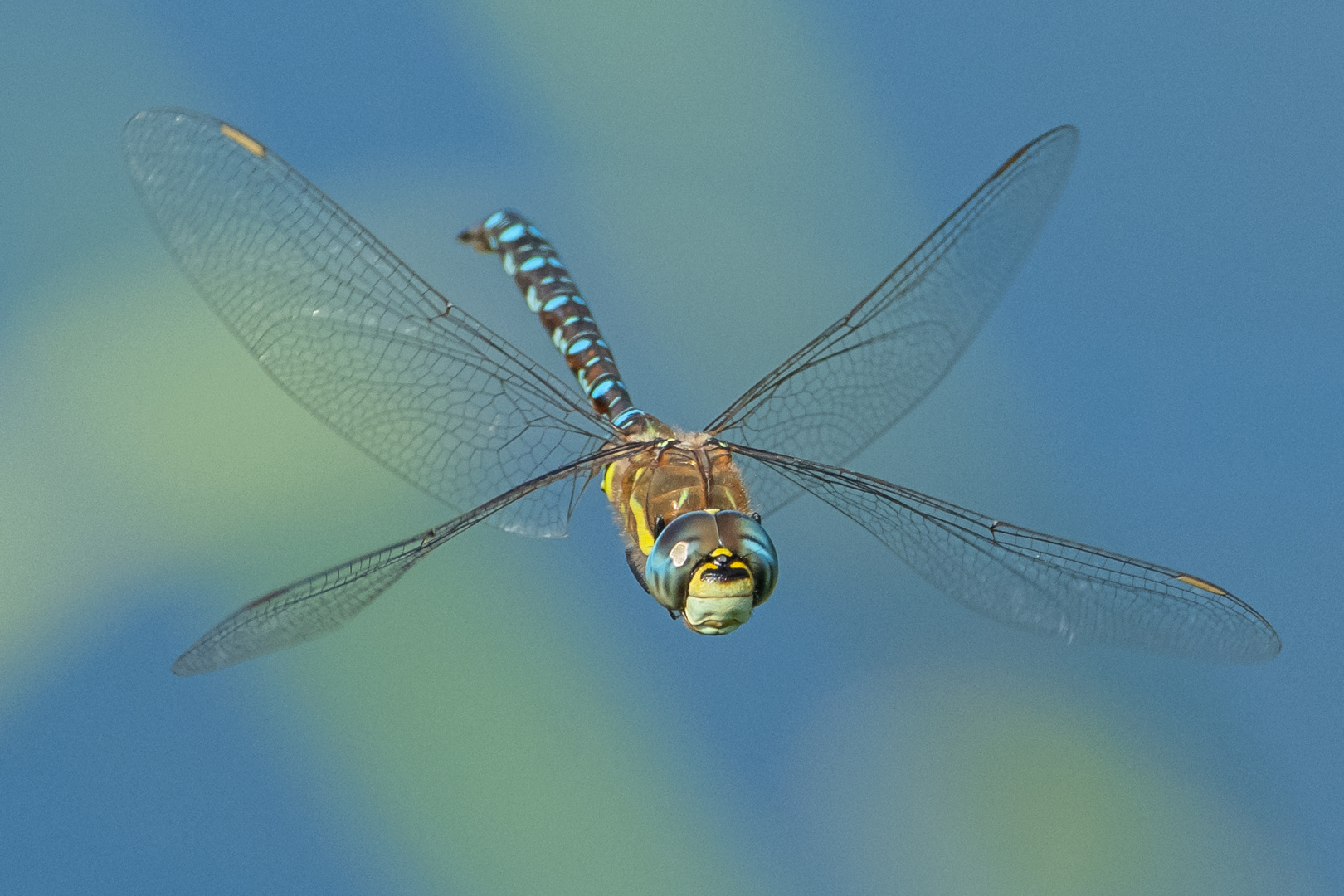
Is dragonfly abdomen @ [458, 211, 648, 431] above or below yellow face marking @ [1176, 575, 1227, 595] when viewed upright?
above

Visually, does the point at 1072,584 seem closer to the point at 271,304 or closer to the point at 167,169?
the point at 271,304

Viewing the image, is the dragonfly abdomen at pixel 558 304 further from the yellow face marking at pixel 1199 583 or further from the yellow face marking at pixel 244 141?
the yellow face marking at pixel 1199 583

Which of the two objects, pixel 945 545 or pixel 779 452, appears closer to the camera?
pixel 945 545

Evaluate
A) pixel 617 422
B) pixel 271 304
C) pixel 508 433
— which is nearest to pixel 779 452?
pixel 617 422

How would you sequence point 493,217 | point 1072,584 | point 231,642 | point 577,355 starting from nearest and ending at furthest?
1. point 231,642
2. point 1072,584
3. point 577,355
4. point 493,217

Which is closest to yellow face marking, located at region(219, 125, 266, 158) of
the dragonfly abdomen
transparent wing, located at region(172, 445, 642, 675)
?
the dragonfly abdomen

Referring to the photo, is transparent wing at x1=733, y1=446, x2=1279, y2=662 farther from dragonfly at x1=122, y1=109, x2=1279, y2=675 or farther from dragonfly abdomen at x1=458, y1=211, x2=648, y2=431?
dragonfly abdomen at x1=458, y1=211, x2=648, y2=431

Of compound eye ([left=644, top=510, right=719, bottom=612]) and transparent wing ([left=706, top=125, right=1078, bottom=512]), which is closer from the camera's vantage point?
compound eye ([left=644, top=510, right=719, bottom=612])
